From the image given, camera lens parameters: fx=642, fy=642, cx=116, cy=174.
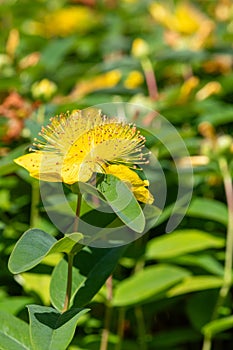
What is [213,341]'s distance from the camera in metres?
1.39

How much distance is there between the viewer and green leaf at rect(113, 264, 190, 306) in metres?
1.08

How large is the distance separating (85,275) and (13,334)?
124 mm

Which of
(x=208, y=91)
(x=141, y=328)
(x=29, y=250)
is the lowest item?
(x=141, y=328)

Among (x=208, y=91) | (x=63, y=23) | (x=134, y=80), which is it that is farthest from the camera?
(x=63, y=23)

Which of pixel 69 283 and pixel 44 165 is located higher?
pixel 44 165

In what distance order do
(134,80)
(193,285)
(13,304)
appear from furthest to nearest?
(134,80)
(193,285)
(13,304)

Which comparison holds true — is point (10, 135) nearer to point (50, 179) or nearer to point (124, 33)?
point (50, 179)

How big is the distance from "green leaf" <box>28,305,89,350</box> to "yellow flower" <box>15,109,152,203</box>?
0.15 metres

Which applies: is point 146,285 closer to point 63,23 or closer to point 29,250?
point 29,250

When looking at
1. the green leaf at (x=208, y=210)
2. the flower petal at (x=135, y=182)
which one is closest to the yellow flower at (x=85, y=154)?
the flower petal at (x=135, y=182)

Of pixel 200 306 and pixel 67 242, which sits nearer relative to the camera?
pixel 67 242

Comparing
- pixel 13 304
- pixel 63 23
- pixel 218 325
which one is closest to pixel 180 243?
pixel 218 325

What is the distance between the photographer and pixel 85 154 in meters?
0.77

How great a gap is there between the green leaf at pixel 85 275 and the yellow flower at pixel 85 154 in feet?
0.46
